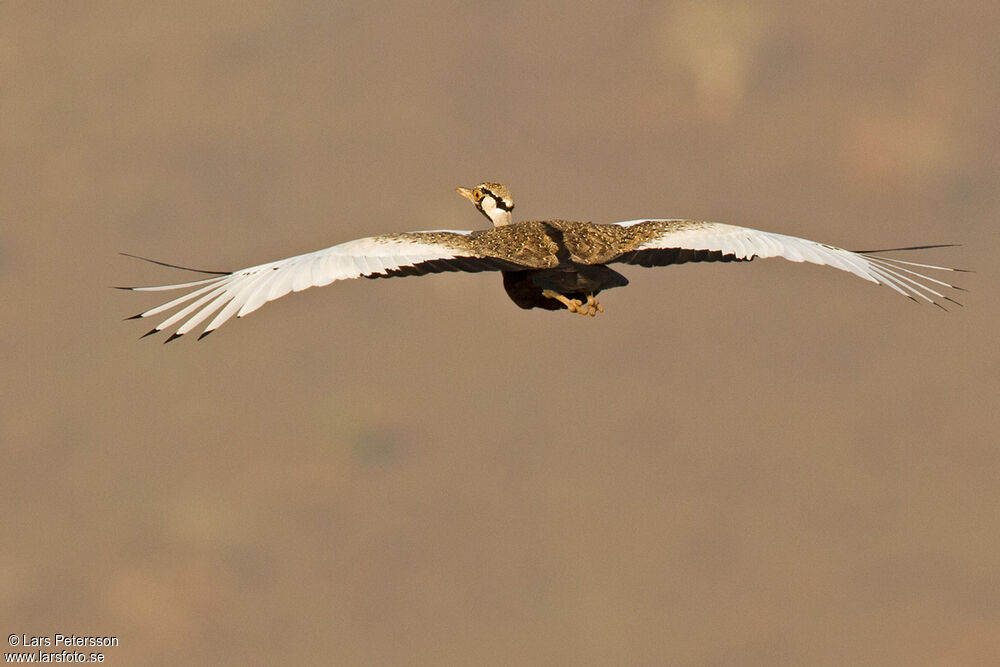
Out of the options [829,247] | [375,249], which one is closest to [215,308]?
[375,249]

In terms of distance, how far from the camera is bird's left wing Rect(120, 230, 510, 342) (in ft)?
47.6

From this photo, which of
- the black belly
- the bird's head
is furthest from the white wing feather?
the bird's head

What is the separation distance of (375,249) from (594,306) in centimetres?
287

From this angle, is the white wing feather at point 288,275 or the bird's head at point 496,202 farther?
the bird's head at point 496,202

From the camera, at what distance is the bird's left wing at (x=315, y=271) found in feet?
47.6

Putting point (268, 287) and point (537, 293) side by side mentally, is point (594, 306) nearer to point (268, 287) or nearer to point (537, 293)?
point (537, 293)

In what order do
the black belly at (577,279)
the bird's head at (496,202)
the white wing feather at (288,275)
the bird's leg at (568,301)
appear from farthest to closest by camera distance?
the bird's head at (496,202) → the bird's leg at (568,301) → the black belly at (577,279) → the white wing feather at (288,275)

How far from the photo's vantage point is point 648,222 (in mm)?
17734

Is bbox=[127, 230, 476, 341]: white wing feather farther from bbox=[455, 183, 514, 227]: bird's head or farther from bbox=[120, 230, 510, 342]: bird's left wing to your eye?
bbox=[455, 183, 514, 227]: bird's head

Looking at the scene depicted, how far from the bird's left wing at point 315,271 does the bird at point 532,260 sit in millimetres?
12

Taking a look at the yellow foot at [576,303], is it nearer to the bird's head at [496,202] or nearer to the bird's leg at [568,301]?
the bird's leg at [568,301]

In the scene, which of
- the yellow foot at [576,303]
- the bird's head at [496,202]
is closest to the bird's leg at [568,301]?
the yellow foot at [576,303]

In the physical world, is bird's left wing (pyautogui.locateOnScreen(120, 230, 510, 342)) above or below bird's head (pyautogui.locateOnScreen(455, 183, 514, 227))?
below

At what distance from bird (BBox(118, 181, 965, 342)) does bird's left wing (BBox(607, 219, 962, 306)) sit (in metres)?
0.01
